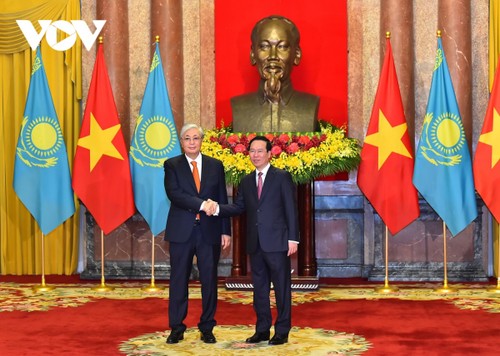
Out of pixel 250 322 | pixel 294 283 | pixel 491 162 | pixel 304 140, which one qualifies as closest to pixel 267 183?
pixel 250 322

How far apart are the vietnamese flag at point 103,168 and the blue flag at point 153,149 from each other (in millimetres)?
116

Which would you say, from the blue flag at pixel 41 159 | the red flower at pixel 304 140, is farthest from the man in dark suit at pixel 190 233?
the blue flag at pixel 41 159

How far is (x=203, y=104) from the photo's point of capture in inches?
439

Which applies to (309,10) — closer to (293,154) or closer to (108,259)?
(293,154)

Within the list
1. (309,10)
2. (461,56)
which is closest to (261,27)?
(309,10)

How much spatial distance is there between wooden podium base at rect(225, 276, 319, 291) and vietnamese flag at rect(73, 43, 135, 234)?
1291 millimetres

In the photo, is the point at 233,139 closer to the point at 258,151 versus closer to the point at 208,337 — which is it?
the point at 258,151

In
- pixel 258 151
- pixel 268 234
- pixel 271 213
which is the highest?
pixel 258 151

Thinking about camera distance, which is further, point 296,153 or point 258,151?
point 296,153

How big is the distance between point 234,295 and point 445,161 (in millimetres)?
2510

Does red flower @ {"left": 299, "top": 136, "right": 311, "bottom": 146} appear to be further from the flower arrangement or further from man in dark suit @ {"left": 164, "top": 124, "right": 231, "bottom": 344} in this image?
man in dark suit @ {"left": 164, "top": 124, "right": 231, "bottom": 344}

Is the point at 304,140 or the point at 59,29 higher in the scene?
the point at 59,29

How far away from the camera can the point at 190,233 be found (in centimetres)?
661

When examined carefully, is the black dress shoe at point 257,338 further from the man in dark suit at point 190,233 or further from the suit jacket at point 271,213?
the suit jacket at point 271,213
